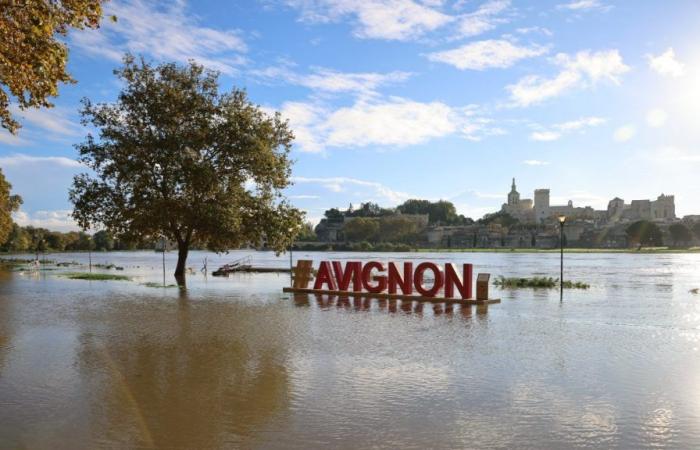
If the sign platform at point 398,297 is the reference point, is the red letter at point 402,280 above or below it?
Answer: above

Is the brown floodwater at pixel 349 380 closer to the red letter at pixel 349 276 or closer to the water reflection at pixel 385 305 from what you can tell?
the water reflection at pixel 385 305

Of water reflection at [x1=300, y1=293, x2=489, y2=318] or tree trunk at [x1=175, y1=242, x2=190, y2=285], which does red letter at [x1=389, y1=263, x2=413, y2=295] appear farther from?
tree trunk at [x1=175, y1=242, x2=190, y2=285]

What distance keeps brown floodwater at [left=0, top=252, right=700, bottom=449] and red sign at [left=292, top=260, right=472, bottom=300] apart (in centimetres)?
386

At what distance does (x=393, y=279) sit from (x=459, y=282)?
10.6 ft

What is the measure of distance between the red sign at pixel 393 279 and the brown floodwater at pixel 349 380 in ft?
12.7

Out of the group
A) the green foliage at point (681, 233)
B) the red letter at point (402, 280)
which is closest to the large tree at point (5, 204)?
the red letter at point (402, 280)

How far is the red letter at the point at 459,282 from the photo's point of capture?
24.9 metres

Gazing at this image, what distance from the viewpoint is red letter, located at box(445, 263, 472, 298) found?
24872 millimetres

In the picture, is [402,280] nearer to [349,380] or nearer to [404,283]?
[404,283]

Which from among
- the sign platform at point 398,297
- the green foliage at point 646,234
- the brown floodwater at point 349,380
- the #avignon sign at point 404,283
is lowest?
the brown floodwater at point 349,380

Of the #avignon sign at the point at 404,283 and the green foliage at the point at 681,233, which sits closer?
the #avignon sign at the point at 404,283

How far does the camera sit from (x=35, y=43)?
12.9 metres

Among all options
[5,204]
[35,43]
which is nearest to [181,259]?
[35,43]

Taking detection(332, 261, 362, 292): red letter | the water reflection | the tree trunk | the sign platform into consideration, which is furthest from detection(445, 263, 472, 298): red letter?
the tree trunk
